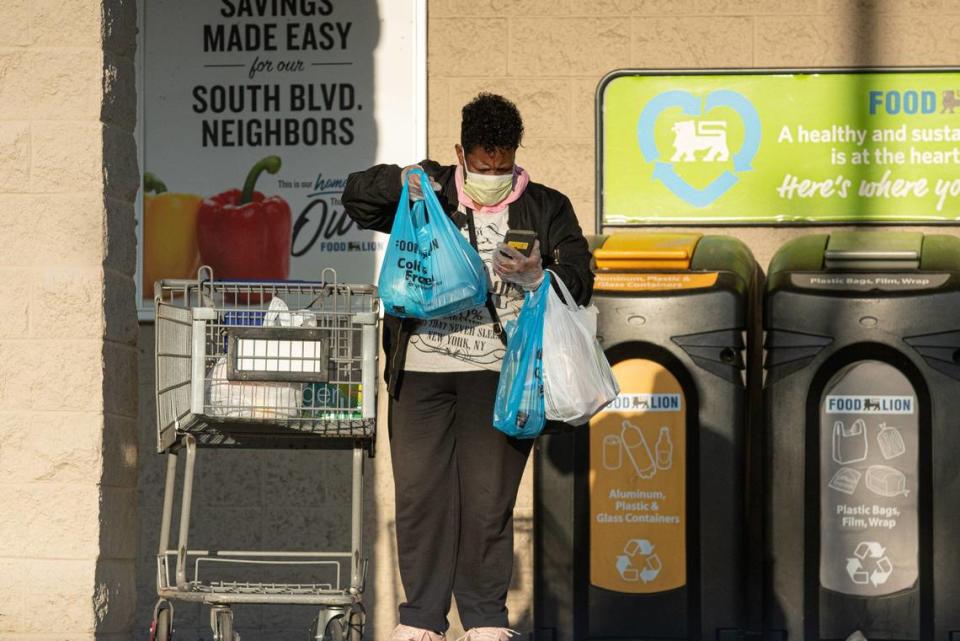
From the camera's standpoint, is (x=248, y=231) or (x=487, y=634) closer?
(x=487, y=634)

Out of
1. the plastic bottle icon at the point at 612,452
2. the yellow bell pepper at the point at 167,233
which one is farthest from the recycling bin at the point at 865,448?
the yellow bell pepper at the point at 167,233

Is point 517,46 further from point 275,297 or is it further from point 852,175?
point 275,297

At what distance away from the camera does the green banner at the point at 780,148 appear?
7082 millimetres

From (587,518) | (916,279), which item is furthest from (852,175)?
(587,518)

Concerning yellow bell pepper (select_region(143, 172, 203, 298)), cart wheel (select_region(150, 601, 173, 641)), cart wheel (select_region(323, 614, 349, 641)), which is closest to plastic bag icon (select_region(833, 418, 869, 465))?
cart wheel (select_region(323, 614, 349, 641))

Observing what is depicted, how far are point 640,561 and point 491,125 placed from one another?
198 centimetres

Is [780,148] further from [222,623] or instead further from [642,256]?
[222,623]

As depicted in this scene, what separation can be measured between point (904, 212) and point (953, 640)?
1910 millimetres

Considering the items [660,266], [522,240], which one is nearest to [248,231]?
[660,266]

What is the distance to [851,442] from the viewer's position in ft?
20.0

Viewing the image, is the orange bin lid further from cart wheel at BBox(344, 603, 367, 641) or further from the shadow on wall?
cart wheel at BBox(344, 603, 367, 641)

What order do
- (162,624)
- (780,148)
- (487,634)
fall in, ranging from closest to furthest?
(487,634), (162,624), (780,148)

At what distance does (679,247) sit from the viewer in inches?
249

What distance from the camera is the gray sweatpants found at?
199 inches
